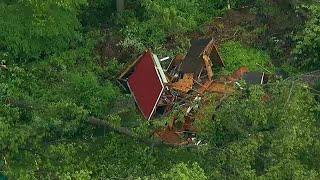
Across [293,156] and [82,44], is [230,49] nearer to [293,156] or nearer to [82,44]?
[82,44]

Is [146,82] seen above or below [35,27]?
below

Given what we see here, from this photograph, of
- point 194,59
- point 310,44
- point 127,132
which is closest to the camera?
point 127,132

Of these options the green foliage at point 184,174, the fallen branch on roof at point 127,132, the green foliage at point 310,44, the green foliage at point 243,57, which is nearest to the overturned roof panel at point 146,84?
the fallen branch on roof at point 127,132

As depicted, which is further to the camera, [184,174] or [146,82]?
[146,82]

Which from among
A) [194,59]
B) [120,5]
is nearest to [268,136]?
[194,59]

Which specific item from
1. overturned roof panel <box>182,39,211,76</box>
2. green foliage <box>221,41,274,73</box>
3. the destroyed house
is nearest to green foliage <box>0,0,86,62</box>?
the destroyed house

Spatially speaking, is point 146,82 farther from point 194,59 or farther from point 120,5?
point 120,5

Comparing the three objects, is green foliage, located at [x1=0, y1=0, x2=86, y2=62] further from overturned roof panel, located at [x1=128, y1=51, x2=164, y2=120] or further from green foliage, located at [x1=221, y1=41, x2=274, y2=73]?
green foliage, located at [x1=221, y1=41, x2=274, y2=73]
